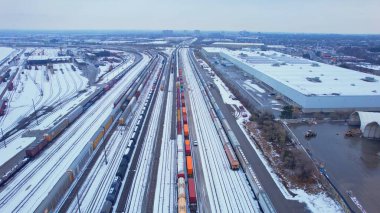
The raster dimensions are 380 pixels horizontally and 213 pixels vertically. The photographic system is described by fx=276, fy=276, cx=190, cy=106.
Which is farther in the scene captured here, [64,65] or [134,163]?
[64,65]

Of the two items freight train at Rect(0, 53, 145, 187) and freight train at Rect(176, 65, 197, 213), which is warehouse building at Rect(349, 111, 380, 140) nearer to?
freight train at Rect(176, 65, 197, 213)

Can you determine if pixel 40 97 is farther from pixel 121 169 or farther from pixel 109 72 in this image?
pixel 121 169

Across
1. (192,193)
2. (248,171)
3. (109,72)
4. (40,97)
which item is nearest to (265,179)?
(248,171)

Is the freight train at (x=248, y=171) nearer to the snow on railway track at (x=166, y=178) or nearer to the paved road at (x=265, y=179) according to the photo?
the paved road at (x=265, y=179)

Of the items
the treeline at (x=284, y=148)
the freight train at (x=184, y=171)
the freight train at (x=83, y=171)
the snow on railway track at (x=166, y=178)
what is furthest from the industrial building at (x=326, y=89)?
the freight train at (x=83, y=171)

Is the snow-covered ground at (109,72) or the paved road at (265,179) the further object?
the snow-covered ground at (109,72)

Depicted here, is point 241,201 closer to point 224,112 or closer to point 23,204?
point 23,204

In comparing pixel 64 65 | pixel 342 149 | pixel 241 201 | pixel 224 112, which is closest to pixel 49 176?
pixel 241 201
